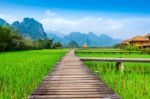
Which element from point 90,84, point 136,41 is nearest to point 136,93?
point 90,84

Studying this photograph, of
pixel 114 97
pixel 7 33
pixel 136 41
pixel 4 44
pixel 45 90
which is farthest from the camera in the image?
pixel 136 41

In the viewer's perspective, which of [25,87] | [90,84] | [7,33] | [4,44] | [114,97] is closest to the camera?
[114,97]

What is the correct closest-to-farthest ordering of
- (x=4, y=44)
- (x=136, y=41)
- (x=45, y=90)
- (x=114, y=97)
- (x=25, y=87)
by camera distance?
(x=114, y=97) < (x=45, y=90) < (x=25, y=87) < (x=4, y=44) < (x=136, y=41)

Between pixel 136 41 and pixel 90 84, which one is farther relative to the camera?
pixel 136 41

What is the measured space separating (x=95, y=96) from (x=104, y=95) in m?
0.16

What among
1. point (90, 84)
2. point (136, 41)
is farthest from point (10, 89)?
point (136, 41)

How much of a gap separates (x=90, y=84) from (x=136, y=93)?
3.46ft

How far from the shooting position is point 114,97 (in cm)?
518

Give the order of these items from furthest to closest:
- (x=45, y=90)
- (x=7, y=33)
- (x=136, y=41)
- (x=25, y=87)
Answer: (x=136, y=41) → (x=7, y=33) → (x=25, y=87) → (x=45, y=90)

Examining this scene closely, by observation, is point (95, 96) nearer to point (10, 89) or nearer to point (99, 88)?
point (99, 88)

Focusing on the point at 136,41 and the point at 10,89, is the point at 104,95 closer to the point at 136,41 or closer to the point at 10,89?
the point at 10,89

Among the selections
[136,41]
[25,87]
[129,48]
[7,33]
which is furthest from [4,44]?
[25,87]

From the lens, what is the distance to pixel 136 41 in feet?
233

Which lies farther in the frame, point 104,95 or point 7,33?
point 7,33
